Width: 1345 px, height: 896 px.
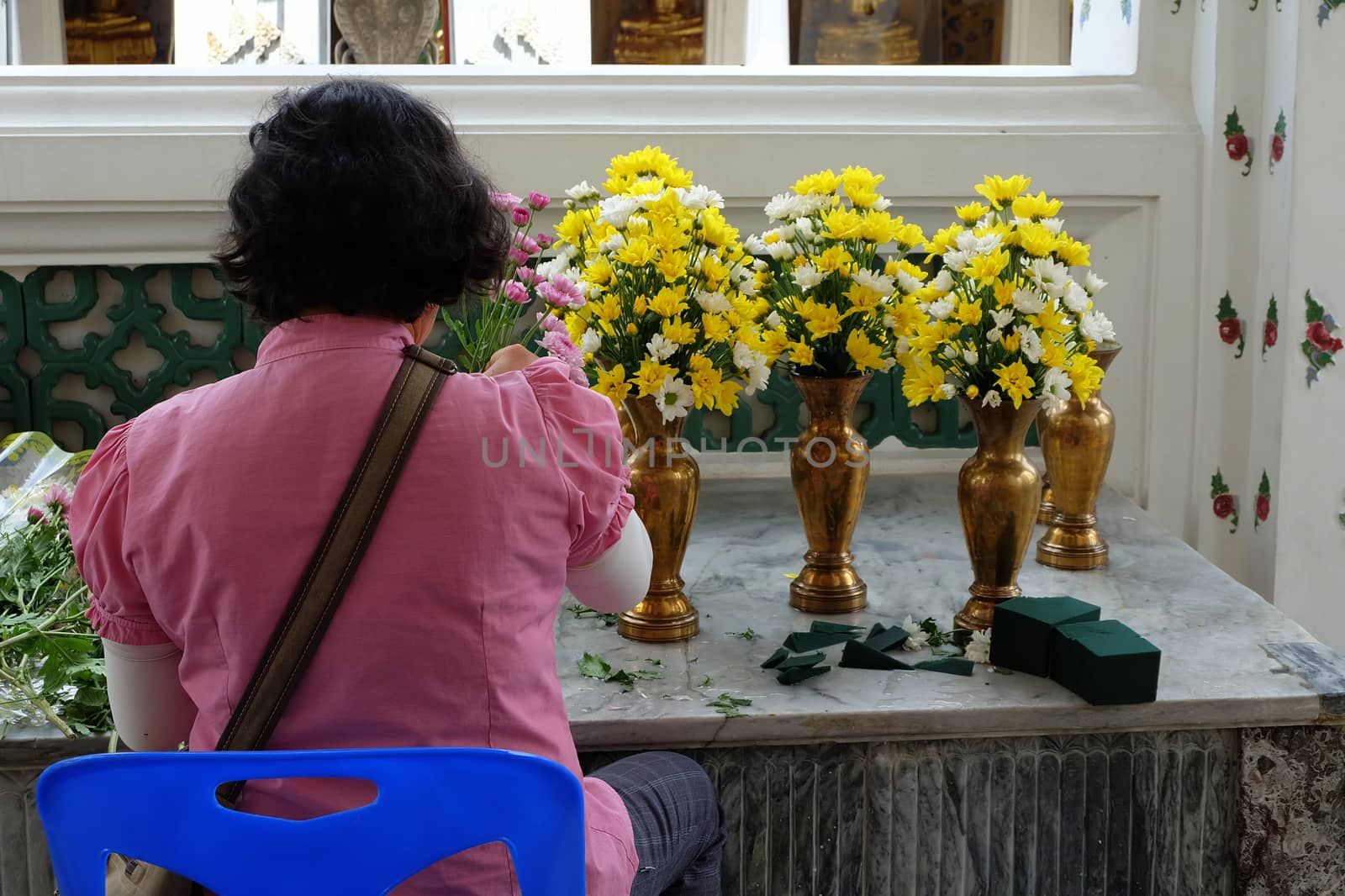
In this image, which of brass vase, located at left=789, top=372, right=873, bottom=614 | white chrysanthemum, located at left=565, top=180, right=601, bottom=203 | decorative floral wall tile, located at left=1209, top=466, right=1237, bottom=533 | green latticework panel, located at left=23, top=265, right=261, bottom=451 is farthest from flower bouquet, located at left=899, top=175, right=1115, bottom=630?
green latticework panel, located at left=23, top=265, right=261, bottom=451

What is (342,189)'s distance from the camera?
991mm

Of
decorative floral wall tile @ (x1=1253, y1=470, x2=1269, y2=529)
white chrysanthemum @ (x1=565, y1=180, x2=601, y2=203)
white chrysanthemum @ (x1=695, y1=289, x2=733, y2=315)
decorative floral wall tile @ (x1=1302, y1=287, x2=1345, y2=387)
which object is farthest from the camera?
decorative floral wall tile @ (x1=1253, y1=470, x2=1269, y2=529)

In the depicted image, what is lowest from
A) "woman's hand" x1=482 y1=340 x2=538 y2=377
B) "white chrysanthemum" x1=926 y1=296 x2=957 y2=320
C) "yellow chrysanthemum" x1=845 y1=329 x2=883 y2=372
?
"yellow chrysanthemum" x1=845 y1=329 x2=883 y2=372

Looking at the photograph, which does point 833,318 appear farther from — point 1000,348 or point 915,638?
point 915,638

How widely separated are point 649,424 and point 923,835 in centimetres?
58

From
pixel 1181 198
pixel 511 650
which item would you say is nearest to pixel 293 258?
pixel 511 650

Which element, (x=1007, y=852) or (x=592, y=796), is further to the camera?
(x=1007, y=852)

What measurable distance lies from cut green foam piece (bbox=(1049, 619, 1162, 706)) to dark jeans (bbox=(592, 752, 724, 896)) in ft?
1.42

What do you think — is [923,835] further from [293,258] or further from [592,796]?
[293,258]

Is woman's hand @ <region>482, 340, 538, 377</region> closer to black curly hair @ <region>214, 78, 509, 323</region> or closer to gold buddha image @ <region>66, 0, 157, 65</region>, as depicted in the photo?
black curly hair @ <region>214, 78, 509, 323</region>

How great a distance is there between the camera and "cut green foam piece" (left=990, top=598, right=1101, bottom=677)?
4.96ft

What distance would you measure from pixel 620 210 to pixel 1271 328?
4.26 ft

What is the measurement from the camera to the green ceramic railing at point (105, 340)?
216cm

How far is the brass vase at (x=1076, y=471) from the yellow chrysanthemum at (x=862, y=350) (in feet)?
1.50
